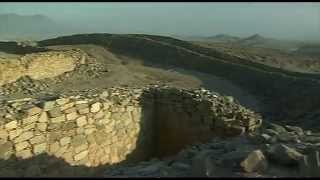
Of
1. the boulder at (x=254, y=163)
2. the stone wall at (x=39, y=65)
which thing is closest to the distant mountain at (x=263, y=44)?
the stone wall at (x=39, y=65)

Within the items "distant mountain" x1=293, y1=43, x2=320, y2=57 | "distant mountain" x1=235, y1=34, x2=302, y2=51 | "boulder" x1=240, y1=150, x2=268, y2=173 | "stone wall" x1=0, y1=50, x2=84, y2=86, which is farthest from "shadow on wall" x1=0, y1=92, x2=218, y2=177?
"distant mountain" x1=235, y1=34, x2=302, y2=51

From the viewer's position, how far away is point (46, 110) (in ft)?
28.2

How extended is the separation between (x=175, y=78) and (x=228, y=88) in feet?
8.17

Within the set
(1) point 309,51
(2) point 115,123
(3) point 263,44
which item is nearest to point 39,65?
(2) point 115,123

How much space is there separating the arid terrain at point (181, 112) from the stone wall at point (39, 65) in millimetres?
34

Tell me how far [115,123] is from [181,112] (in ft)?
A: 4.99

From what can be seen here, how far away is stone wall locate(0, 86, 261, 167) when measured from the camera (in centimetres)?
837

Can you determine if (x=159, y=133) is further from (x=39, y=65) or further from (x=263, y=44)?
(x=263, y=44)

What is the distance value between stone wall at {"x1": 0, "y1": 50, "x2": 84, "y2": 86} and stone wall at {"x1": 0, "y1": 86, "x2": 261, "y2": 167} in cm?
778

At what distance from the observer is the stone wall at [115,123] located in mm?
8367

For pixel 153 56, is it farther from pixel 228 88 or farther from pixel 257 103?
pixel 257 103

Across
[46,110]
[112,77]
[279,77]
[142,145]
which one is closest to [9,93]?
[112,77]

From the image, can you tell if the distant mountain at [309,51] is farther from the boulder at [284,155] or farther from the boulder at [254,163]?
the boulder at [254,163]

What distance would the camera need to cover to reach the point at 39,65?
61.4 ft
